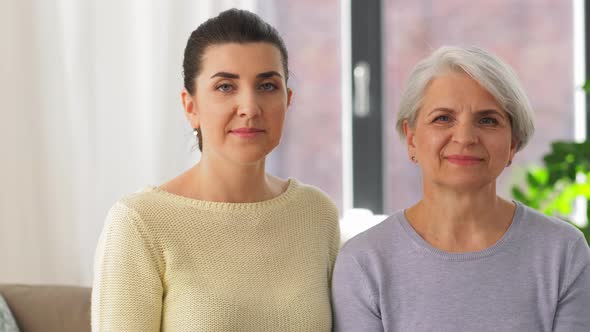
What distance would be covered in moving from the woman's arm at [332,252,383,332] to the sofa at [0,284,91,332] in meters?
0.84

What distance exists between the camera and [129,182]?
138 inches

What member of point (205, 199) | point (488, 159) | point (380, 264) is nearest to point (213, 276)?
point (205, 199)

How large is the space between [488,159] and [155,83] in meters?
2.03

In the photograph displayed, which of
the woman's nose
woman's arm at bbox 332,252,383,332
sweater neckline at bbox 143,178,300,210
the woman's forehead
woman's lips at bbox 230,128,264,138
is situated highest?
the woman's forehead

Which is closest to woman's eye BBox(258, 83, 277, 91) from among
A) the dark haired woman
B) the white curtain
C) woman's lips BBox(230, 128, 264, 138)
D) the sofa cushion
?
the dark haired woman

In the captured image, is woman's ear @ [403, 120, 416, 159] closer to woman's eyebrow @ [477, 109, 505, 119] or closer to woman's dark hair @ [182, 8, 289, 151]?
woman's eyebrow @ [477, 109, 505, 119]

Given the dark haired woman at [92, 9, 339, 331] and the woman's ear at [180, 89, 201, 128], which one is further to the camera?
the woman's ear at [180, 89, 201, 128]

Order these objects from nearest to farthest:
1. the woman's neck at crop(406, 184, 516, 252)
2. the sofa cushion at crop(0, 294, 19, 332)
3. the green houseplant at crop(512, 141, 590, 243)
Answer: the woman's neck at crop(406, 184, 516, 252), the sofa cushion at crop(0, 294, 19, 332), the green houseplant at crop(512, 141, 590, 243)

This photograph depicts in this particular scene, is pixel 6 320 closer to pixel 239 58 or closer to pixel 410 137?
pixel 239 58

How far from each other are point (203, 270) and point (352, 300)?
349mm

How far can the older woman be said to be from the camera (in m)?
1.77

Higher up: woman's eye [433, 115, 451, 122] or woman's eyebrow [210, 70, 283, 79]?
woman's eyebrow [210, 70, 283, 79]

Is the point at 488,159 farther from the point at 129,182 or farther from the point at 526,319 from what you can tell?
the point at 129,182

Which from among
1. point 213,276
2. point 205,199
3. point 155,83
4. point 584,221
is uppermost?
point 155,83
